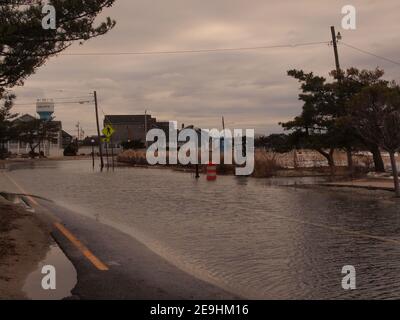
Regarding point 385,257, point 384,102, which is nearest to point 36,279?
point 385,257

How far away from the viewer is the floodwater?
7.46 m

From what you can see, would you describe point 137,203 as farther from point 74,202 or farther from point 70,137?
point 70,137

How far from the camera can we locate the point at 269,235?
11.3m

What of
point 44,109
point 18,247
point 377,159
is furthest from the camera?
point 44,109

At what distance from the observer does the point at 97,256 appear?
9148mm

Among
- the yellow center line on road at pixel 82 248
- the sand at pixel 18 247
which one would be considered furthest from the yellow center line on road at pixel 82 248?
the sand at pixel 18 247

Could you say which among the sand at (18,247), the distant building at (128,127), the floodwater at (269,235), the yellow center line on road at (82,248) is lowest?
the floodwater at (269,235)

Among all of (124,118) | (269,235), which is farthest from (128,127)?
(269,235)

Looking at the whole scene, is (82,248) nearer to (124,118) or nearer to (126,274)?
(126,274)

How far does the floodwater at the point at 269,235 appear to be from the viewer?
24.5 feet

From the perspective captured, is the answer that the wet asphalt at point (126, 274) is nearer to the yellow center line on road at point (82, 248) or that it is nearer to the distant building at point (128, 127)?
the yellow center line on road at point (82, 248)

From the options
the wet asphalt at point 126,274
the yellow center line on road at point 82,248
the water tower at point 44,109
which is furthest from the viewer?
the water tower at point 44,109

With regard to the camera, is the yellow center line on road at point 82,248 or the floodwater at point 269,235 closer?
the floodwater at point 269,235

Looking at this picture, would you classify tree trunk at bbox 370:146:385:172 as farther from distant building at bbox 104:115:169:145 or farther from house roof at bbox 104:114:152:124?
house roof at bbox 104:114:152:124
